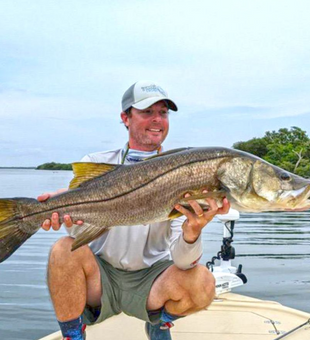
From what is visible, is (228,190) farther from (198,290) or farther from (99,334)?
(99,334)

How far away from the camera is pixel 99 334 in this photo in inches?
194

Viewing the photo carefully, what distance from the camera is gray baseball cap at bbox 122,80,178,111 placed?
14.3ft

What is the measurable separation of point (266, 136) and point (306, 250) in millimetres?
53189

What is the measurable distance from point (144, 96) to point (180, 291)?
154 centimetres

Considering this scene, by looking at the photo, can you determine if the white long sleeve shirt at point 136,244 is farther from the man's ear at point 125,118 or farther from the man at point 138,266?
the man's ear at point 125,118

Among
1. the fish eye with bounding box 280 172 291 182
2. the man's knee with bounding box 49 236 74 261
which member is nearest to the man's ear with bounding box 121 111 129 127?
the man's knee with bounding box 49 236 74 261

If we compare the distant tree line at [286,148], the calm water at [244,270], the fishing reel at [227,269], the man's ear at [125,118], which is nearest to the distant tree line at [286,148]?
the distant tree line at [286,148]

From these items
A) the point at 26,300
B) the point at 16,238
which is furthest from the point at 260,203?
the point at 26,300

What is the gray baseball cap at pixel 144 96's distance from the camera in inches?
171

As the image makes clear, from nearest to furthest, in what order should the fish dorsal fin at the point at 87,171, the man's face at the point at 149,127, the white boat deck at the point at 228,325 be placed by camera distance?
1. the fish dorsal fin at the point at 87,171
2. the man's face at the point at 149,127
3. the white boat deck at the point at 228,325

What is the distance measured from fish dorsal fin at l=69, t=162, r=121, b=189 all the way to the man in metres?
0.22

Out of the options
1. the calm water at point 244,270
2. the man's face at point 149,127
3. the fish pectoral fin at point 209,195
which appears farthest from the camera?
the calm water at point 244,270

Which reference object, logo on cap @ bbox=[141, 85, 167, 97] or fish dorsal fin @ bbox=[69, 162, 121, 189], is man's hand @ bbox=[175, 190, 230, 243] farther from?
logo on cap @ bbox=[141, 85, 167, 97]

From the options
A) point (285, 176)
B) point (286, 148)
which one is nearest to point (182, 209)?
point (285, 176)
